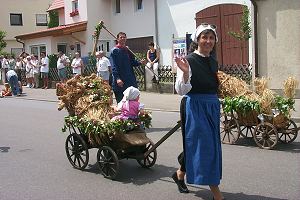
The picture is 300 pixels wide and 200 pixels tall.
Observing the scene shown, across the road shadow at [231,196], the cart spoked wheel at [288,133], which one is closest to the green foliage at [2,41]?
the cart spoked wheel at [288,133]

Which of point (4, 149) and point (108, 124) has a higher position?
point (108, 124)

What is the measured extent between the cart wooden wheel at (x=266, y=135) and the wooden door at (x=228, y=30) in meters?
12.2

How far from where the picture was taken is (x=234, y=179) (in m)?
6.15

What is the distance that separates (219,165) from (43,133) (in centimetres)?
644

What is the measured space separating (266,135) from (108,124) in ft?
9.85

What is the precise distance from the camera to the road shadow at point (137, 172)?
20.9ft

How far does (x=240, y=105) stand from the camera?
793cm

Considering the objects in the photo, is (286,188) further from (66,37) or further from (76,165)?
(66,37)

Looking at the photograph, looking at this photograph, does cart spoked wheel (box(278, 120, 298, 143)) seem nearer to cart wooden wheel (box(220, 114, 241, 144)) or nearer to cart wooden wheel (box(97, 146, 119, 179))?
cart wooden wheel (box(220, 114, 241, 144))

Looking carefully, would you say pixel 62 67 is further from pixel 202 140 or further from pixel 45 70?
pixel 202 140

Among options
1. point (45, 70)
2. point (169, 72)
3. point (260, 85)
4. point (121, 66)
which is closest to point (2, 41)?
point (45, 70)

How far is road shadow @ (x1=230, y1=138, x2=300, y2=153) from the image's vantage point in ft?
25.4

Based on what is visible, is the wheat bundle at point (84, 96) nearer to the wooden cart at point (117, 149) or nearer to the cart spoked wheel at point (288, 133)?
the wooden cart at point (117, 149)

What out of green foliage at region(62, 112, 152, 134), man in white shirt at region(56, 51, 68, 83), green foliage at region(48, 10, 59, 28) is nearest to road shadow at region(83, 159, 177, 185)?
green foliage at region(62, 112, 152, 134)
